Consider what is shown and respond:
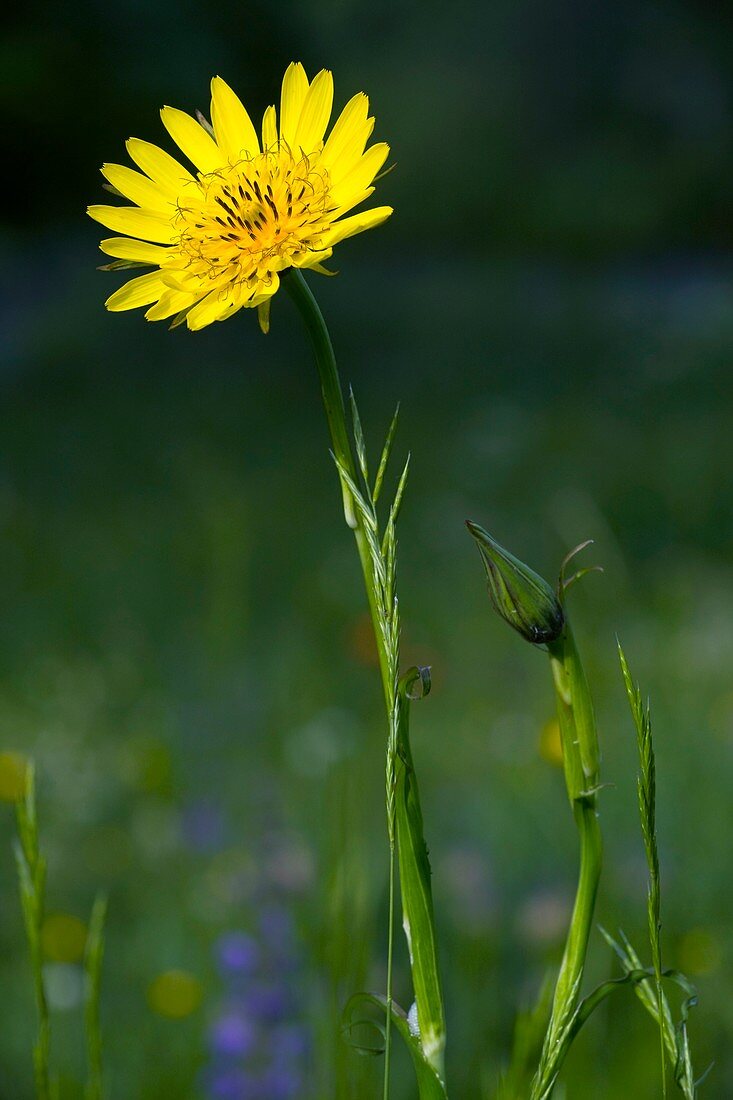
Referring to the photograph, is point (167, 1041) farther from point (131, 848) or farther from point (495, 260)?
point (495, 260)

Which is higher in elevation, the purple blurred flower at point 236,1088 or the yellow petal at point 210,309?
the yellow petal at point 210,309

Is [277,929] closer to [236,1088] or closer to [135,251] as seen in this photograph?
[236,1088]

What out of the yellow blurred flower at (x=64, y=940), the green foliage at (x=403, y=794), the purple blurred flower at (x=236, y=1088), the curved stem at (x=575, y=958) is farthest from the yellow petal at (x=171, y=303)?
the yellow blurred flower at (x=64, y=940)

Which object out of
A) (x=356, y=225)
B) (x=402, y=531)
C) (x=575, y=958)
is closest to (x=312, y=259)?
(x=356, y=225)

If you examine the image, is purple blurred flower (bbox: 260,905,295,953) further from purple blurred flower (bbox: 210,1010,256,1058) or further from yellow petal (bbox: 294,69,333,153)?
yellow petal (bbox: 294,69,333,153)

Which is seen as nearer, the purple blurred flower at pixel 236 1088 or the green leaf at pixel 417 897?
the green leaf at pixel 417 897

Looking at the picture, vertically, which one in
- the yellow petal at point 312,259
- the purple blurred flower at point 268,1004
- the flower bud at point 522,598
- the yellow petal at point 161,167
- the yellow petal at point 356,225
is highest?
the yellow petal at point 161,167

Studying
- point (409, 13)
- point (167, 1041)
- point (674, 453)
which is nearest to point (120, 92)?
point (409, 13)

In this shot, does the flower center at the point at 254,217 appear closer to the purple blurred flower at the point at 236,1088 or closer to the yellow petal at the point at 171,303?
the yellow petal at the point at 171,303
